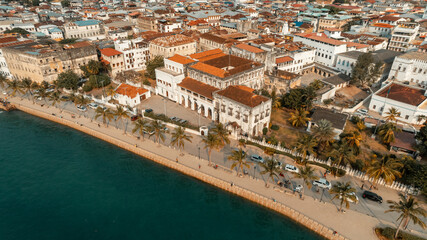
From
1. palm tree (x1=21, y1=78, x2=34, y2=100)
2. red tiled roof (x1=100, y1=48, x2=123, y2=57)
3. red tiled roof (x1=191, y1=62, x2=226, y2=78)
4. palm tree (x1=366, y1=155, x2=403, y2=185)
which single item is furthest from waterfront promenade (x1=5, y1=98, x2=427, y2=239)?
red tiled roof (x1=100, y1=48, x2=123, y2=57)

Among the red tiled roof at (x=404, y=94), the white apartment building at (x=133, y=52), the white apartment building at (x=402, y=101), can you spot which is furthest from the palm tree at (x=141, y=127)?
the red tiled roof at (x=404, y=94)

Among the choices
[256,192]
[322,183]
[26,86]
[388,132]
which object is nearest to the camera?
[256,192]

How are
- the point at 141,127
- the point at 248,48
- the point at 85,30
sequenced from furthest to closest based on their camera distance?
the point at 85,30, the point at 248,48, the point at 141,127

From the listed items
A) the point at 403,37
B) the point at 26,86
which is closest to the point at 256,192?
the point at 26,86

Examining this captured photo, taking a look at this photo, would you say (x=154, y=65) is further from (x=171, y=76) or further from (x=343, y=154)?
(x=343, y=154)

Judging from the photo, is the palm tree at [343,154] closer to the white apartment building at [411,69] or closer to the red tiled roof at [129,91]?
the white apartment building at [411,69]

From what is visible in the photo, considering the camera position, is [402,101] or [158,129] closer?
[158,129]
